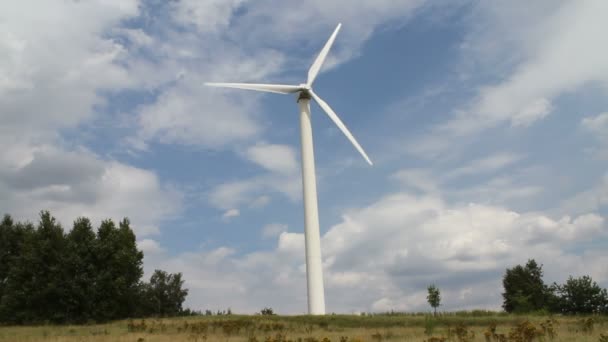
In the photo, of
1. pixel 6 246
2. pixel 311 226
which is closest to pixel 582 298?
pixel 311 226

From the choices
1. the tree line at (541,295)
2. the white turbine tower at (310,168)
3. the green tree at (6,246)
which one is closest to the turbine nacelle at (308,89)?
the white turbine tower at (310,168)

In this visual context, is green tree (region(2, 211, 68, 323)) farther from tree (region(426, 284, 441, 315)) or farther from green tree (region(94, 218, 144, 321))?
tree (region(426, 284, 441, 315))

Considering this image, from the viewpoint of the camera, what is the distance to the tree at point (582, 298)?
60.8m

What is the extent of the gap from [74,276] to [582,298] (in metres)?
55.9

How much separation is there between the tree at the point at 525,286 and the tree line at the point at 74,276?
47.5 metres

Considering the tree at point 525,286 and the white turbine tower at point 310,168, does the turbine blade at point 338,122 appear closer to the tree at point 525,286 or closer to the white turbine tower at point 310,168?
the white turbine tower at point 310,168

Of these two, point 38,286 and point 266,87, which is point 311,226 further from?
point 38,286

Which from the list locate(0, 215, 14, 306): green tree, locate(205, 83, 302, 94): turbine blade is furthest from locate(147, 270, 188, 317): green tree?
locate(205, 83, 302, 94): turbine blade

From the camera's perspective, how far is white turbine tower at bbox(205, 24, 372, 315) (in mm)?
53812

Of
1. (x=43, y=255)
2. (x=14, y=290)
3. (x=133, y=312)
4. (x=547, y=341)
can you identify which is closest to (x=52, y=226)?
(x=43, y=255)

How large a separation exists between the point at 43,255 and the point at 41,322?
7894 mm

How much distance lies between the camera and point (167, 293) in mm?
90688

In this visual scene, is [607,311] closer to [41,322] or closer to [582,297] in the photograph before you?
[582,297]

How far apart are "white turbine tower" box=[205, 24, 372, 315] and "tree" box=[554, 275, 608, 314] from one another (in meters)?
26.9
